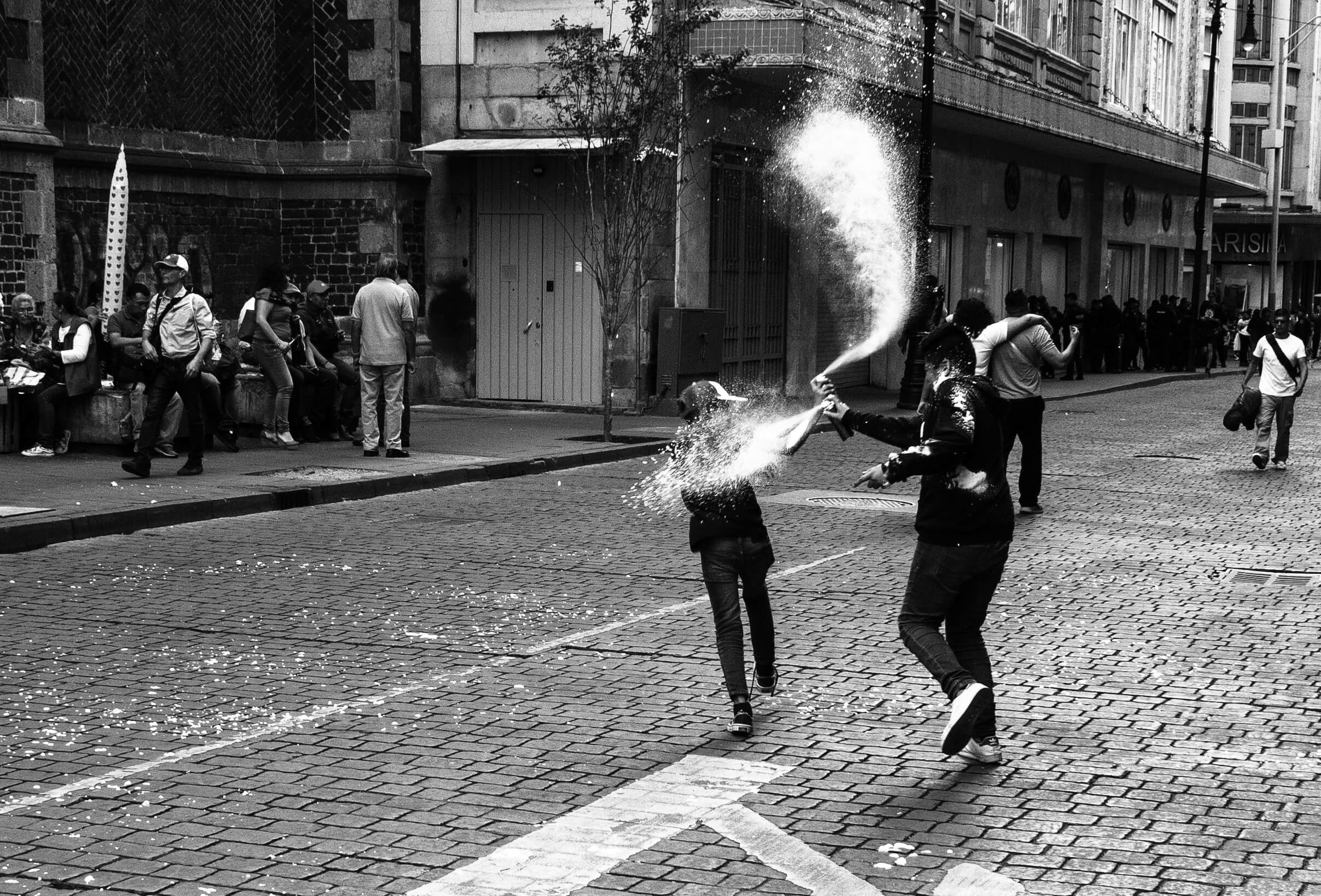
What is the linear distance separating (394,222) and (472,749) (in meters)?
17.9

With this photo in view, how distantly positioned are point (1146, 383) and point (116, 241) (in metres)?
24.7

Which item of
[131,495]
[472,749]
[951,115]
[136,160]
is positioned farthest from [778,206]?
[472,749]

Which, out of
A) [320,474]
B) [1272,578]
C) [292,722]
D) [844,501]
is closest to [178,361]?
[320,474]

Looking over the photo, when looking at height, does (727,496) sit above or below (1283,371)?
below

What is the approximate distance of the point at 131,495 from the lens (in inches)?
535

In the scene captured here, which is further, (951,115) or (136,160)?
(951,115)

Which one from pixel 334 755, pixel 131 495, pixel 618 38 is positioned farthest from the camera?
pixel 618 38

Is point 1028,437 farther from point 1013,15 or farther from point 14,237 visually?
point 1013,15

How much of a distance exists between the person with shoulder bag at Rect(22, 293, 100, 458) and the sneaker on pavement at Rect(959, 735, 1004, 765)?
40.0 feet

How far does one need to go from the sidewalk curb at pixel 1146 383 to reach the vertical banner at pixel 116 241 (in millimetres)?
17348

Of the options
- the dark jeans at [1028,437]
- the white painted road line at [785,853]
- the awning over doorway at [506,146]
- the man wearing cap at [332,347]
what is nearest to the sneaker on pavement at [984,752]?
the white painted road line at [785,853]

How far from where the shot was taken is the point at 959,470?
6.66 meters

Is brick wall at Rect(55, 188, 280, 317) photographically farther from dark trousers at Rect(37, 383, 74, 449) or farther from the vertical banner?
dark trousers at Rect(37, 383, 74, 449)

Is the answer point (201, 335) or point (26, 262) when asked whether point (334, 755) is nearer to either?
point (201, 335)
